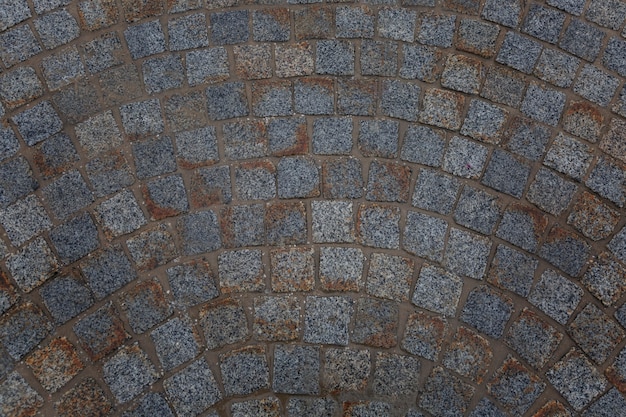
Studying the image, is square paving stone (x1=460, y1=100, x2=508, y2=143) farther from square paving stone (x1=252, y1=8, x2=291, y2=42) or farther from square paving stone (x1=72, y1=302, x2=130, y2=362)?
square paving stone (x1=72, y1=302, x2=130, y2=362)

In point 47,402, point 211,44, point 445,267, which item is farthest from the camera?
point 211,44

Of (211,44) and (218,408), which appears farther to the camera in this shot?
(211,44)

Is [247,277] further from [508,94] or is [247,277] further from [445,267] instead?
[508,94]

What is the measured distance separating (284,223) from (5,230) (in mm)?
1620

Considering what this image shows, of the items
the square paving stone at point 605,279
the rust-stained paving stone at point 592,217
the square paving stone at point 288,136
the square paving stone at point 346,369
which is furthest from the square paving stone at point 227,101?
the square paving stone at point 605,279

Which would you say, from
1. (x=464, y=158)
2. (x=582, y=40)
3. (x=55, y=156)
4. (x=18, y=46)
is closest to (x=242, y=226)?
(x=55, y=156)

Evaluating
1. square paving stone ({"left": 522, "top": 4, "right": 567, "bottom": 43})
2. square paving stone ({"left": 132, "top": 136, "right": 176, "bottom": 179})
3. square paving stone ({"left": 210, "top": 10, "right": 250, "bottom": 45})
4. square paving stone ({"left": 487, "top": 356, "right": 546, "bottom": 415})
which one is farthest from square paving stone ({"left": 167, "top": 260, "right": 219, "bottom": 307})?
square paving stone ({"left": 522, "top": 4, "right": 567, "bottom": 43})

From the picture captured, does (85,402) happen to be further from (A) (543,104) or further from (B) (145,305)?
(A) (543,104)

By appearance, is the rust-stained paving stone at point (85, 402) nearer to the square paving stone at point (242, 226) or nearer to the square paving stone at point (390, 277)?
A: the square paving stone at point (242, 226)

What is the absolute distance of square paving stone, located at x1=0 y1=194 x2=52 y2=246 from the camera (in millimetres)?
3580

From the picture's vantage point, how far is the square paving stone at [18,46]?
12.5ft

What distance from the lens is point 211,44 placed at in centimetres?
390

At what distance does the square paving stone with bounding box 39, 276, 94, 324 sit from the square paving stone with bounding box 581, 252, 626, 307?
2.94 metres

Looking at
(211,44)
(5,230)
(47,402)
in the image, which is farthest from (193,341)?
(211,44)
